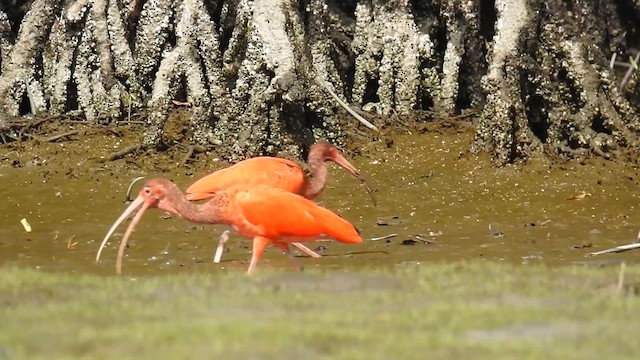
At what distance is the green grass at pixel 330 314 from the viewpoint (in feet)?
15.4

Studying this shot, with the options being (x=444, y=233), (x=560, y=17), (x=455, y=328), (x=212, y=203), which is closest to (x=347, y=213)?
(x=444, y=233)

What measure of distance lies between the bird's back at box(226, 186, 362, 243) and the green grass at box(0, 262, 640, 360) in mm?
828

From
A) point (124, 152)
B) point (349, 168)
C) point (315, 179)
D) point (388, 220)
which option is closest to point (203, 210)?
point (315, 179)

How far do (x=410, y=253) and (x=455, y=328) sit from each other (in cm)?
316

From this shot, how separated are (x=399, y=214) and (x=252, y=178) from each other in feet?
4.57

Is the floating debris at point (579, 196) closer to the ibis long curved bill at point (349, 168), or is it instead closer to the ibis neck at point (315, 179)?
the ibis long curved bill at point (349, 168)

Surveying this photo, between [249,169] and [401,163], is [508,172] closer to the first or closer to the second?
[401,163]

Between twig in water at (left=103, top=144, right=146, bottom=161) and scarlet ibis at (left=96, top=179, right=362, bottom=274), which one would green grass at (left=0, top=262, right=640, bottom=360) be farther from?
twig in water at (left=103, top=144, right=146, bottom=161)

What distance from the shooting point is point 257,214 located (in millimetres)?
7930

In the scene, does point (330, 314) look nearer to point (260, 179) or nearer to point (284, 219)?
point (284, 219)

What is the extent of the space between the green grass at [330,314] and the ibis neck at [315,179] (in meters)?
2.23

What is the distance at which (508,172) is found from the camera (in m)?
10.5

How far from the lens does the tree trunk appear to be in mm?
10828

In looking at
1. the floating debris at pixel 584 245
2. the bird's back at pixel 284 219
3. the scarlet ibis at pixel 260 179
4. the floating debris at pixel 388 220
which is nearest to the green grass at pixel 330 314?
the bird's back at pixel 284 219
